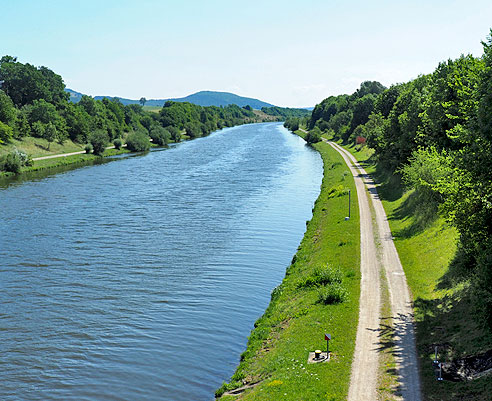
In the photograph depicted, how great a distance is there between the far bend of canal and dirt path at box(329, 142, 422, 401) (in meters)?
6.71

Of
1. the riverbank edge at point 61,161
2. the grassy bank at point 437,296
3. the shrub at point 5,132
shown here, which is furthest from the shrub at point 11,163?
the grassy bank at point 437,296

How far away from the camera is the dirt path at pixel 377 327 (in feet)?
63.2

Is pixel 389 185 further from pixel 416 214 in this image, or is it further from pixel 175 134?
pixel 175 134

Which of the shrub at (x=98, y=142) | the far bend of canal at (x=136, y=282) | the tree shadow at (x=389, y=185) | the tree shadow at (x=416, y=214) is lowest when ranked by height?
the far bend of canal at (x=136, y=282)

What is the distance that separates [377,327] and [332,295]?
13.9ft

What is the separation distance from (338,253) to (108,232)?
2371cm

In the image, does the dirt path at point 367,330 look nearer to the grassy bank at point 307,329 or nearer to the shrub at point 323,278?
the grassy bank at point 307,329

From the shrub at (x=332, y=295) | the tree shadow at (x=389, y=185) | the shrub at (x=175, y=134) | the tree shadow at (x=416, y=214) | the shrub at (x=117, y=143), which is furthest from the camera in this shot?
the shrub at (x=175, y=134)

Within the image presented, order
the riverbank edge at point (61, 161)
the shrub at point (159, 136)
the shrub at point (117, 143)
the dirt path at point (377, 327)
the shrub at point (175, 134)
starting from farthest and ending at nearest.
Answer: the shrub at point (175, 134), the shrub at point (159, 136), the shrub at point (117, 143), the riverbank edge at point (61, 161), the dirt path at point (377, 327)

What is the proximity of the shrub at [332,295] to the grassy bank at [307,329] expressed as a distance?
119 mm

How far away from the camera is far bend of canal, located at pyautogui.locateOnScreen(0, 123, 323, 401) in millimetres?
24453

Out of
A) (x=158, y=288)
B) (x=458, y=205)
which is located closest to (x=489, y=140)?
(x=458, y=205)

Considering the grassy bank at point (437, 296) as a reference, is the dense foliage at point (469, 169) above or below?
above

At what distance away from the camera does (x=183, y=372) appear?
959 inches
